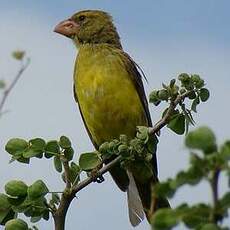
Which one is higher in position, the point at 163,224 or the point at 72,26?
the point at 72,26

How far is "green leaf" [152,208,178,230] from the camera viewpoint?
0.71 meters

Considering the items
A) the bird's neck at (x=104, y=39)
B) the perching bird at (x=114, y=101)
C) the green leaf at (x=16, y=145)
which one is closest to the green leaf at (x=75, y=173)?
the green leaf at (x=16, y=145)

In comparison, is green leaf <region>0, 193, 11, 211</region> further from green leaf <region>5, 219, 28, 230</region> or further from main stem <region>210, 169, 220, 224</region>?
main stem <region>210, 169, 220, 224</region>

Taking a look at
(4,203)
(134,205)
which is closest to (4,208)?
(4,203)

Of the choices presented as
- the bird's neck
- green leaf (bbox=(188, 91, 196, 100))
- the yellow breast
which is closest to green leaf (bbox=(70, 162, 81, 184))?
green leaf (bbox=(188, 91, 196, 100))

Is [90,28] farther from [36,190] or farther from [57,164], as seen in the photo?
[36,190]

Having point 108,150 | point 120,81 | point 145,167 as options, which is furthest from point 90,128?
point 108,150

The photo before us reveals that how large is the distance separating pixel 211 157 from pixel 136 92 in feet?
15.6

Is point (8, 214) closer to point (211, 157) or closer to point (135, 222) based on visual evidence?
point (211, 157)

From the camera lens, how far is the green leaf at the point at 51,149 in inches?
94.7

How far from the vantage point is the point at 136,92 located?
5512mm

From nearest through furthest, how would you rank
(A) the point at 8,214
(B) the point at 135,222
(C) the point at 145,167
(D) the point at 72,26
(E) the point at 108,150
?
(A) the point at 8,214 < (E) the point at 108,150 < (C) the point at 145,167 < (B) the point at 135,222 < (D) the point at 72,26

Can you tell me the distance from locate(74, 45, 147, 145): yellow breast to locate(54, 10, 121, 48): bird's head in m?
0.79

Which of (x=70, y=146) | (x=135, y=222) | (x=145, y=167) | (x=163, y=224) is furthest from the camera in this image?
(x=135, y=222)
